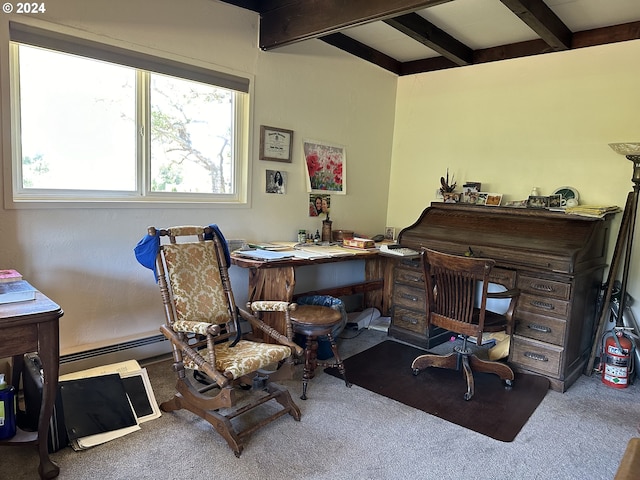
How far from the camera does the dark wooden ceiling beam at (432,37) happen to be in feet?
10.3

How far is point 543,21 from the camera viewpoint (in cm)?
288

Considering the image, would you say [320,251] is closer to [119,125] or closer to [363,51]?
[119,125]

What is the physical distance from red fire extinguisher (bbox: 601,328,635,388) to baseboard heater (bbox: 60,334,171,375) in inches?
113

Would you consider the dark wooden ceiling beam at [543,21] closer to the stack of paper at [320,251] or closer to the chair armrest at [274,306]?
the stack of paper at [320,251]

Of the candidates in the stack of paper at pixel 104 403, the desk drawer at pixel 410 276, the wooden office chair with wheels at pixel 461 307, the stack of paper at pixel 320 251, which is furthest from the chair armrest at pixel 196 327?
the desk drawer at pixel 410 276

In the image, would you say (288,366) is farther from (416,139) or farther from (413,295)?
(416,139)

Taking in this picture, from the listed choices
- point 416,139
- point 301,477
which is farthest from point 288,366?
point 416,139

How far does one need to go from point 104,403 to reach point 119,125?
157cm

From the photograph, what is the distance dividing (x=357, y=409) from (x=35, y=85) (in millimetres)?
2428

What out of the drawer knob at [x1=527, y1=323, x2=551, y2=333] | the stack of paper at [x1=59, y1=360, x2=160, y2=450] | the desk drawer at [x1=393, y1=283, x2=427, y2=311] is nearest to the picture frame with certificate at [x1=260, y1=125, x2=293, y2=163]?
the desk drawer at [x1=393, y1=283, x2=427, y2=311]

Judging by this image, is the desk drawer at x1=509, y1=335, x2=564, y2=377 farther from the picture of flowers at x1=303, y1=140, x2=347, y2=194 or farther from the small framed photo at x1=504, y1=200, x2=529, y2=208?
the picture of flowers at x1=303, y1=140, x2=347, y2=194

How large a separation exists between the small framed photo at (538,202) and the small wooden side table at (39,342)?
10.3 ft

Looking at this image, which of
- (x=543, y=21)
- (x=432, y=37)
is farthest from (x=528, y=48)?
(x=432, y=37)

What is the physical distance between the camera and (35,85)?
2332 millimetres
